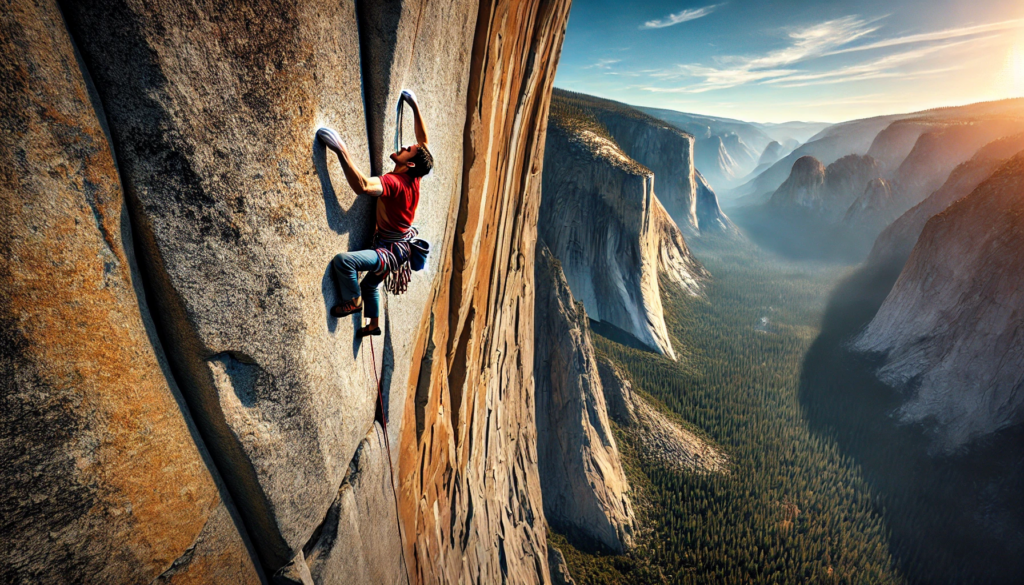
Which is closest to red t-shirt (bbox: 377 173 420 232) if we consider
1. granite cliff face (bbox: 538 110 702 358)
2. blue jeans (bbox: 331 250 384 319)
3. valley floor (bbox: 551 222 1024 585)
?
blue jeans (bbox: 331 250 384 319)

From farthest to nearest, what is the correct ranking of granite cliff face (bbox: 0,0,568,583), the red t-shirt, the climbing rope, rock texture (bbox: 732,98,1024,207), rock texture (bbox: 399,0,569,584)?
rock texture (bbox: 732,98,1024,207) < rock texture (bbox: 399,0,569,584) < the climbing rope < the red t-shirt < granite cliff face (bbox: 0,0,568,583)

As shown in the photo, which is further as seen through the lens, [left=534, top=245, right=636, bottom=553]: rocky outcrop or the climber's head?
[left=534, top=245, right=636, bottom=553]: rocky outcrop

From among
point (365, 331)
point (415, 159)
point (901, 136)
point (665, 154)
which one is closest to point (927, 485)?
point (365, 331)

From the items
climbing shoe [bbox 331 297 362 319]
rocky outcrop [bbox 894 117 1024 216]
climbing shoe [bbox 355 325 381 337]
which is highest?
rocky outcrop [bbox 894 117 1024 216]

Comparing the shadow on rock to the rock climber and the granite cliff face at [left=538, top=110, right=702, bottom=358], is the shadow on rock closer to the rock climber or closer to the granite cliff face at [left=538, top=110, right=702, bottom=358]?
the granite cliff face at [left=538, top=110, right=702, bottom=358]

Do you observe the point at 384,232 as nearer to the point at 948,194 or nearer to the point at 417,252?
the point at 417,252

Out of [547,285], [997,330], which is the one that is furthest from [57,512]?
[997,330]

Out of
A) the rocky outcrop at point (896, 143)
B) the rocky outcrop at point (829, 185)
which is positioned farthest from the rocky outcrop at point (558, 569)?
the rocky outcrop at point (896, 143)

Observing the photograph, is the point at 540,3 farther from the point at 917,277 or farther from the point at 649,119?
the point at 649,119
